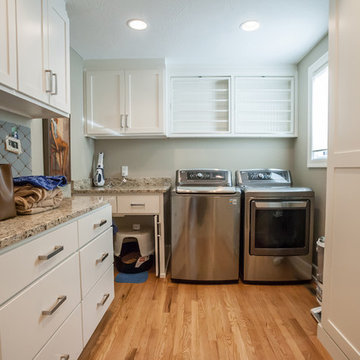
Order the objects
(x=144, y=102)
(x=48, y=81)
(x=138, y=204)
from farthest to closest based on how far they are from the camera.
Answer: (x=144, y=102)
(x=138, y=204)
(x=48, y=81)

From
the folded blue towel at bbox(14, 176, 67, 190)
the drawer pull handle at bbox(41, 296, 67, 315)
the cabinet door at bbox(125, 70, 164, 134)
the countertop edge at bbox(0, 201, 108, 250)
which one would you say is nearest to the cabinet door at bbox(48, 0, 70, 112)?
the folded blue towel at bbox(14, 176, 67, 190)

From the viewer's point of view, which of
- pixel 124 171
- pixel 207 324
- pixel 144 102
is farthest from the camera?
pixel 124 171

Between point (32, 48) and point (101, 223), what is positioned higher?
point (32, 48)

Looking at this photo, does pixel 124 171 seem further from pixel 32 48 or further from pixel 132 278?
pixel 32 48

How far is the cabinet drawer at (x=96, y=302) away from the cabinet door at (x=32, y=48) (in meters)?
1.15

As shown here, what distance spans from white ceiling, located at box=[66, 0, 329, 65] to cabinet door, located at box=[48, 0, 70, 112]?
0.86 ft

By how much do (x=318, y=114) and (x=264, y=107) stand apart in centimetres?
55

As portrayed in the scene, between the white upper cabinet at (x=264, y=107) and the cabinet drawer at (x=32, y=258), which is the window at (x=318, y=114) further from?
the cabinet drawer at (x=32, y=258)

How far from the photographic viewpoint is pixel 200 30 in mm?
1843

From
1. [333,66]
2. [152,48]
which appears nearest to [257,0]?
[333,66]

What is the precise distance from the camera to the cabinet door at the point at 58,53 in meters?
1.29

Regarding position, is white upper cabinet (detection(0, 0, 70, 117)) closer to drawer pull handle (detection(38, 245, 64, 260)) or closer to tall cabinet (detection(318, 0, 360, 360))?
drawer pull handle (detection(38, 245, 64, 260))

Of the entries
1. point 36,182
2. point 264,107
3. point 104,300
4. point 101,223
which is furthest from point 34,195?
point 264,107

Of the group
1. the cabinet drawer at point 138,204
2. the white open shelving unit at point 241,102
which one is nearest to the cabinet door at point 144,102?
the white open shelving unit at point 241,102
